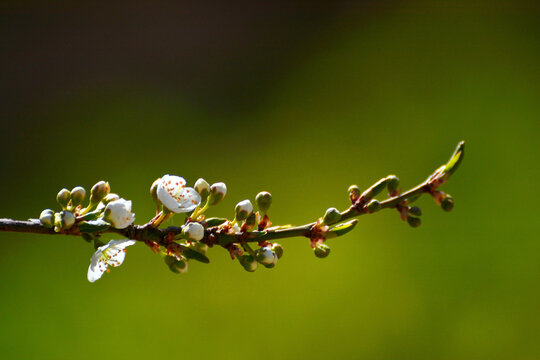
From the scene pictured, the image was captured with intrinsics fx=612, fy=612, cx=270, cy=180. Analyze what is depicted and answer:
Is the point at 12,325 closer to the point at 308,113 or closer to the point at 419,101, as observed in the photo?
the point at 308,113

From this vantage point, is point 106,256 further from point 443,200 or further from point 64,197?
point 443,200

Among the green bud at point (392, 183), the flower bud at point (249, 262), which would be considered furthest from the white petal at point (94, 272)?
the green bud at point (392, 183)

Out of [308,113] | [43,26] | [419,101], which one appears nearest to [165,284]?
[308,113]

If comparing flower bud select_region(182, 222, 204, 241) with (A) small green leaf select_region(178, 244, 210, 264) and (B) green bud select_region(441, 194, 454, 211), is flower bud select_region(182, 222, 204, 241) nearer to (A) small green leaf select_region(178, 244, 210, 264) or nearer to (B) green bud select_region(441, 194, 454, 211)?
(A) small green leaf select_region(178, 244, 210, 264)

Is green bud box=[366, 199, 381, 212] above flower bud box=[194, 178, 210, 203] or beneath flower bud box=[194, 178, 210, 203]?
beneath

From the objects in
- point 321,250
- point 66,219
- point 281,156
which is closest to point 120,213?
point 66,219

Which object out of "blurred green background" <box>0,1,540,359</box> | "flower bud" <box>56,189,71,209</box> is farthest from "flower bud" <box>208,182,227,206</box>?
"blurred green background" <box>0,1,540,359</box>
